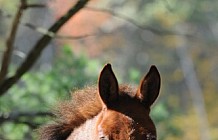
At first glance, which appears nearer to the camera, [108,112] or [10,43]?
[108,112]

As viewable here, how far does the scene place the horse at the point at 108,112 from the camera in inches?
152

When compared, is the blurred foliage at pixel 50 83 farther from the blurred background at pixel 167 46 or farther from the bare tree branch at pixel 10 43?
the blurred background at pixel 167 46

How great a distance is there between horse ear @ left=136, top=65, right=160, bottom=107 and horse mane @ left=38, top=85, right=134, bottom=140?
62 millimetres

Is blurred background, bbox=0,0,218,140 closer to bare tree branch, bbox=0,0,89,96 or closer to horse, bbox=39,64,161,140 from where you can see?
bare tree branch, bbox=0,0,89,96

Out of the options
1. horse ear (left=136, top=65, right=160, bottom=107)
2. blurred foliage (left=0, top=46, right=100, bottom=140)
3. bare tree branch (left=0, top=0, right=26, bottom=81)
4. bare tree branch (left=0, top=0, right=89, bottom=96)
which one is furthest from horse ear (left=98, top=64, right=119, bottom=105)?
blurred foliage (left=0, top=46, right=100, bottom=140)

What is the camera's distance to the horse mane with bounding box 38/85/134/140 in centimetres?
418

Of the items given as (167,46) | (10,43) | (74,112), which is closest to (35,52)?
(10,43)

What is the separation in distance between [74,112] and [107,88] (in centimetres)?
36

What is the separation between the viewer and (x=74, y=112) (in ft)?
14.2

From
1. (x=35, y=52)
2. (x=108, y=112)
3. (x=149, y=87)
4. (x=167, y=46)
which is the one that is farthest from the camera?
(x=167, y=46)

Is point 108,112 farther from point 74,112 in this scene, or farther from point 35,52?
point 35,52

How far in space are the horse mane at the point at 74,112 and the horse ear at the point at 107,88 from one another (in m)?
0.09

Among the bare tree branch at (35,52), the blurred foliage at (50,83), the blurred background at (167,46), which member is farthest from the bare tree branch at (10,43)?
the blurred background at (167,46)

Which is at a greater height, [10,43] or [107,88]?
[107,88]
